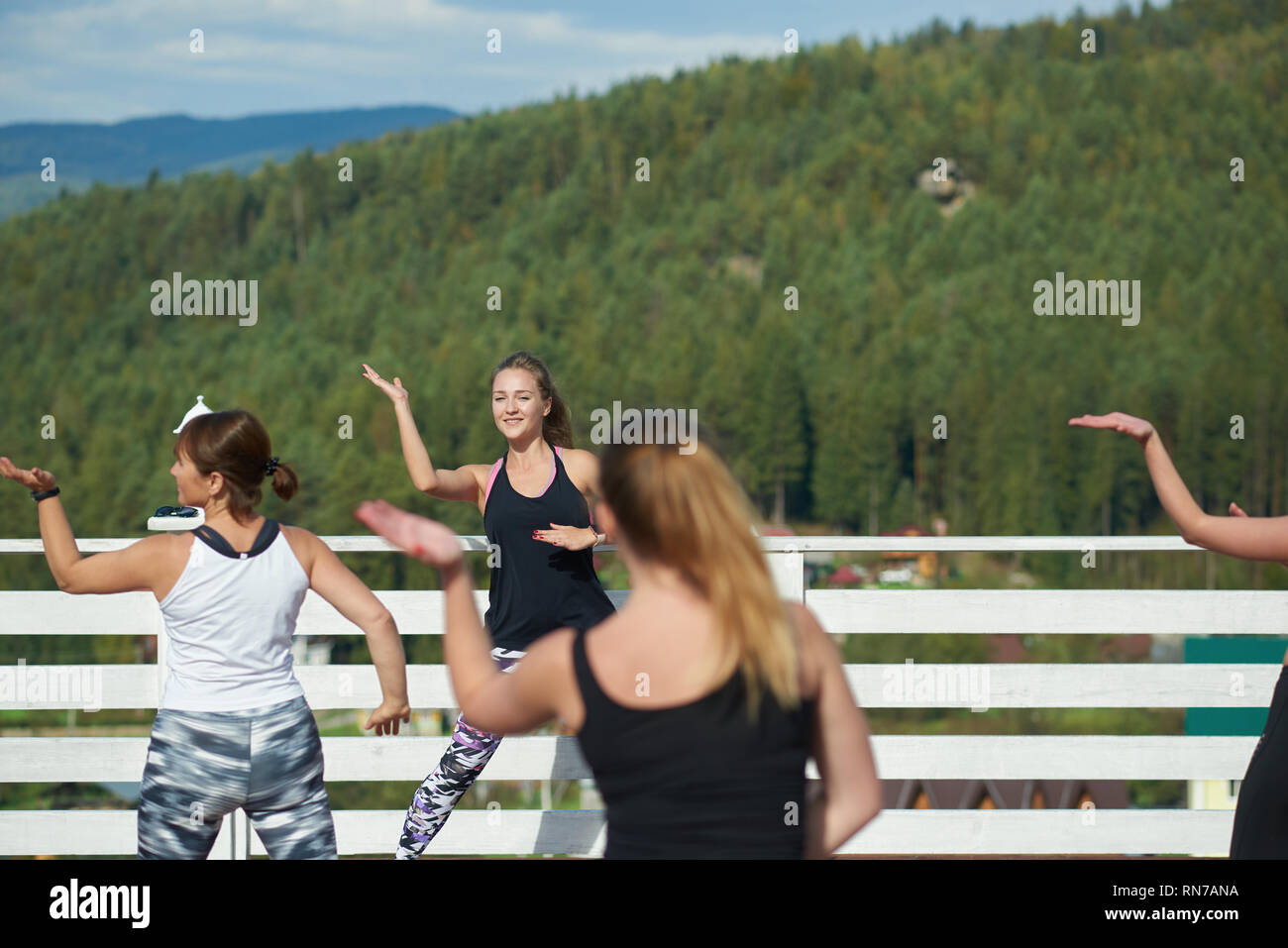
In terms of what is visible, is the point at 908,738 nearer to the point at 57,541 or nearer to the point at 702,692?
the point at 57,541

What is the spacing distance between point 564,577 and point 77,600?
178 cm

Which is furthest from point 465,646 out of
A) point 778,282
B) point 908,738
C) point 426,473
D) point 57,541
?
point 778,282

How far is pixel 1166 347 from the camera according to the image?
9588cm

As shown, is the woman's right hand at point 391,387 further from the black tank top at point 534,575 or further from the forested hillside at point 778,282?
the forested hillside at point 778,282

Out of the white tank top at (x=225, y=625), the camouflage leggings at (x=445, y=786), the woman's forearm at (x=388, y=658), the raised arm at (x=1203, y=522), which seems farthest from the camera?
the camouflage leggings at (x=445, y=786)

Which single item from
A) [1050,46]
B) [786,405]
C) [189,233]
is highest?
[1050,46]

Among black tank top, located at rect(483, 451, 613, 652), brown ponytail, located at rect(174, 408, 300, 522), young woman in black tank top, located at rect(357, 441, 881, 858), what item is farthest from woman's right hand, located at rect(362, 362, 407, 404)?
young woman in black tank top, located at rect(357, 441, 881, 858)

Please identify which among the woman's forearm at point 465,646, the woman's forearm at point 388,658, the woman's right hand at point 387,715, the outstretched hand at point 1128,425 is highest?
the outstretched hand at point 1128,425

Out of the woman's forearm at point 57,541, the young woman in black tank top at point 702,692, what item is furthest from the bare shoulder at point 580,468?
the young woman in black tank top at point 702,692

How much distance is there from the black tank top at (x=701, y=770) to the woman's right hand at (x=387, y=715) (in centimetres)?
113

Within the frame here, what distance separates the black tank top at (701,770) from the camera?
1.65 m

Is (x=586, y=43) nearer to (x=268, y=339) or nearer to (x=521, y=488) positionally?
(x=268, y=339)

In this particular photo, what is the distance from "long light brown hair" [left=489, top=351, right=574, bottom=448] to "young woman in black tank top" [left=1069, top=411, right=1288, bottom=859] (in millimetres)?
1815
